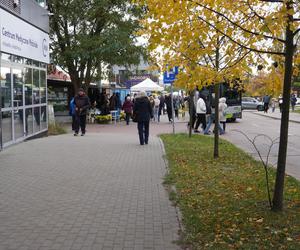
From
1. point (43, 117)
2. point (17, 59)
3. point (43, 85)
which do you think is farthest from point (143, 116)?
point (43, 85)

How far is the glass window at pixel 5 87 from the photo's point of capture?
1231cm

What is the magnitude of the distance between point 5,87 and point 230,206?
828 centimetres

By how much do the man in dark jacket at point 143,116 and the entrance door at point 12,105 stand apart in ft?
11.5

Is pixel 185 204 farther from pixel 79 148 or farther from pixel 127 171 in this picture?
pixel 79 148

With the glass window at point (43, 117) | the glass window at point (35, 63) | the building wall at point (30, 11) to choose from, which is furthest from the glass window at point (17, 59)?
the glass window at point (43, 117)

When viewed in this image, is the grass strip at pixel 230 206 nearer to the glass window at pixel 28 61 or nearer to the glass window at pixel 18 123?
the glass window at pixel 18 123

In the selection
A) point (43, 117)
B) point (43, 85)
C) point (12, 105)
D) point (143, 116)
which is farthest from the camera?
point (43, 85)

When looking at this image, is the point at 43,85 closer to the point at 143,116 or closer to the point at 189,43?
the point at 143,116

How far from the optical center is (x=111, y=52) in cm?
2466

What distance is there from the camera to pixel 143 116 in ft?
46.3

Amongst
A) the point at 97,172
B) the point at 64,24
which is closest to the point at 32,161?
the point at 97,172

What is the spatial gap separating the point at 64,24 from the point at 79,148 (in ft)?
49.7

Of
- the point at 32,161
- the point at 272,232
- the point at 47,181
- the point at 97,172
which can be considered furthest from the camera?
the point at 32,161

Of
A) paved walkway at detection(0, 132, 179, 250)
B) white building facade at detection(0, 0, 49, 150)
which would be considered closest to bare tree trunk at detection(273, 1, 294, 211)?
paved walkway at detection(0, 132, 179, 250)
